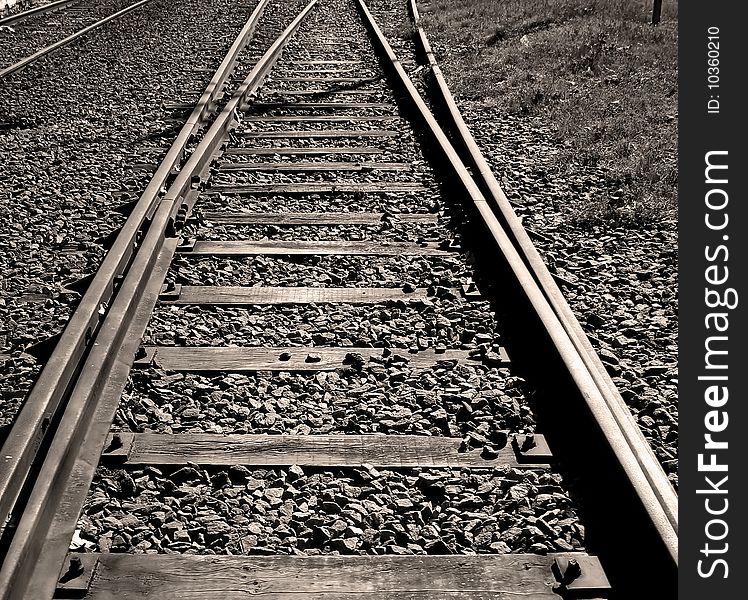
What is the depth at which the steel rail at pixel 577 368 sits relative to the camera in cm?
261

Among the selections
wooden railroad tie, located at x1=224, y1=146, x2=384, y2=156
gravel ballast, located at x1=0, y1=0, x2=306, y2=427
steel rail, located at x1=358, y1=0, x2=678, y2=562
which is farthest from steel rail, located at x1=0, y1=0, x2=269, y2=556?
steel rail, located at x1=358, y1=0, x2=678, y2=562

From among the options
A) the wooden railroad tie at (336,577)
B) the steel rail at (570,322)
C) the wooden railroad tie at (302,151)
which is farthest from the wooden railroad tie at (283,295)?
the wooden railroad tie at (302,151)

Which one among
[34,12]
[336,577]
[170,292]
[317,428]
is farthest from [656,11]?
[336,577]

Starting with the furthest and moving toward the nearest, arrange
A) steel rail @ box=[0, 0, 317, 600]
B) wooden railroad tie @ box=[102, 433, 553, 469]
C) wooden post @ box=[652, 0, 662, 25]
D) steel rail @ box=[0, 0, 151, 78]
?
wooden post @ box=[652, 0, 662, 25] → steel rail @ box=[0, 0, 151, 78] → wooden railroad tie @ box=[102, 433, 553, 469] → steel rail @ box=[0, 0, 317, 600]

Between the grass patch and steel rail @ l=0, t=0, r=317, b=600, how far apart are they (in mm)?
2908

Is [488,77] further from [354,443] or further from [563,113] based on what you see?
[354,443]

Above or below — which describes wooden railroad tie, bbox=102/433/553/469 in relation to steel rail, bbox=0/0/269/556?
below

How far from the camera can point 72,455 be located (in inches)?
119

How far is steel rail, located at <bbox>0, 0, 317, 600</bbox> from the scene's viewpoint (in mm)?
2500

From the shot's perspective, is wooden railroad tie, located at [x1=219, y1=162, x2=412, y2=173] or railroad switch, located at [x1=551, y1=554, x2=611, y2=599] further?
wooden railroad tie, located at [x1=219, y1=162, x2=412, y2=173]

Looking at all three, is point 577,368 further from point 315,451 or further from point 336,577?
point 336,577

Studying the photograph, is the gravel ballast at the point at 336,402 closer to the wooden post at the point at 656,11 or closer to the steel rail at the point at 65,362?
the steel rail at the point at 65,362

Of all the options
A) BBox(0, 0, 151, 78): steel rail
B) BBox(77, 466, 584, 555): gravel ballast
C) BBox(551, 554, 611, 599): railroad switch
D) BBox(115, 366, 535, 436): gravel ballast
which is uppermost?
BBox(0, 0, 151, 78): steel rail

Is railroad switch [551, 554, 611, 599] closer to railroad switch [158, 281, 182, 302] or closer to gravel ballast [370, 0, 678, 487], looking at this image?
gravel ballast [370, 0, 678, 487]
